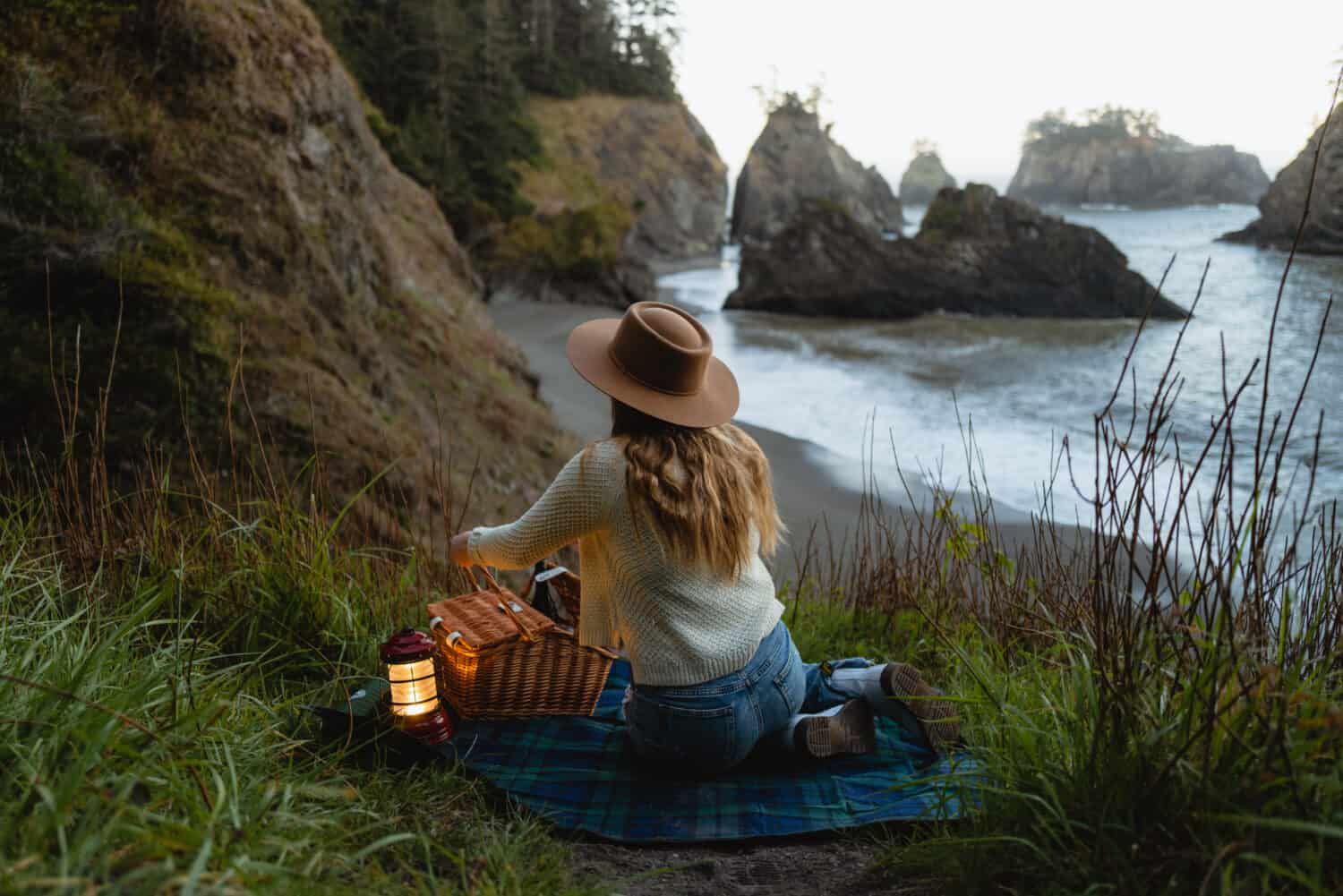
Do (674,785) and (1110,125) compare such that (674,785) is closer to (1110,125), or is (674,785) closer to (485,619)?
(485,619)

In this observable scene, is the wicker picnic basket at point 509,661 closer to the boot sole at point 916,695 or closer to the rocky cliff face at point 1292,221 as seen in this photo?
the boot sole at point 916,695

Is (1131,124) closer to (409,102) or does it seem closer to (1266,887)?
(409,102)

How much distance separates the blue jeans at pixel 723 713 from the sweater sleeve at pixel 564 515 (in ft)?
1.59

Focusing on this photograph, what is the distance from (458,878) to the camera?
82.2 inches

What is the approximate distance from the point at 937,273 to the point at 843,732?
2301cm

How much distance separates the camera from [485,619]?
3000mm

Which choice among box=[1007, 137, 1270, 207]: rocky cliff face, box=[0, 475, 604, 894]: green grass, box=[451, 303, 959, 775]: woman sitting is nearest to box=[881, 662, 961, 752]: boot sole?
box=[451, 303, 959, 775]: woman sitting

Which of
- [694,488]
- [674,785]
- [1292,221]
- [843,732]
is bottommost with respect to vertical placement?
[674,785]

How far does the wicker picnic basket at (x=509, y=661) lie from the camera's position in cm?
293

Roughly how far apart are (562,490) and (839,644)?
5.88 feet

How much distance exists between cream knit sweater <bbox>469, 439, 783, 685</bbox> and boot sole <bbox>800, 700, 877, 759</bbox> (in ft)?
0.96

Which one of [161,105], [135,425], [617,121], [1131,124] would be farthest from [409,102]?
[1131,124]

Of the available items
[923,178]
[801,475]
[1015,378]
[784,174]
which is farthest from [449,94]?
[923,178]

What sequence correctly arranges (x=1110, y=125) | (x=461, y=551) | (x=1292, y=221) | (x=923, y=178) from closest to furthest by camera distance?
(x=461, y=551) < (x=1292, y=221) < (x=1110, y=125) < (x=923, y=178)
